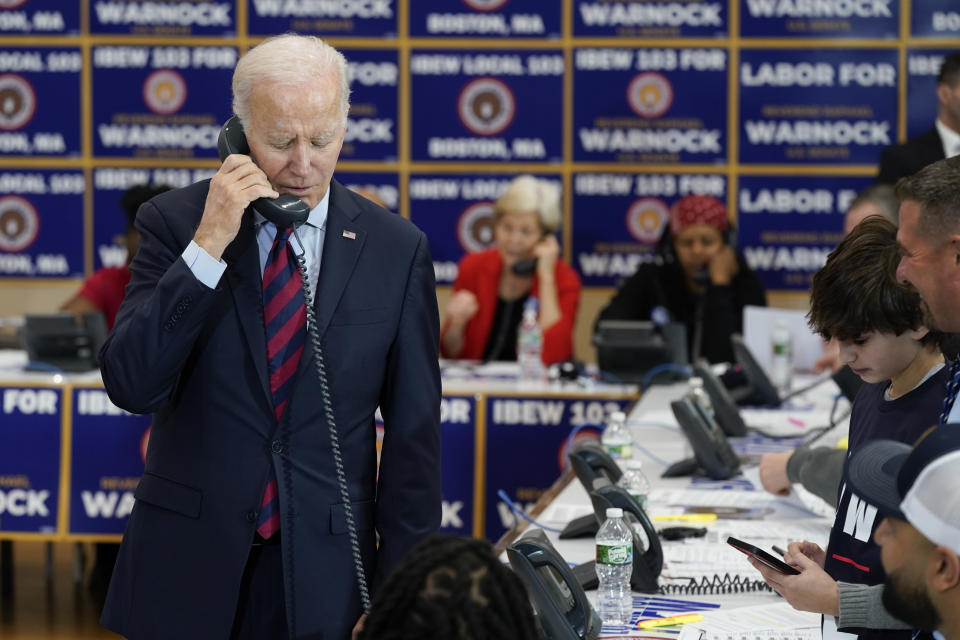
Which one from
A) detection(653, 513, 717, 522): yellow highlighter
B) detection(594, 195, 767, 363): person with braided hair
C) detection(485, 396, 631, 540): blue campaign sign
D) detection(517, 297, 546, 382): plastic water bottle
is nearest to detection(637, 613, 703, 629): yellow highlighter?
detection(653, 513, 717, 522): yellow highlighter

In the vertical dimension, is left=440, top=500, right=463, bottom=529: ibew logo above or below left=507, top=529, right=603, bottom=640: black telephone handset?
below

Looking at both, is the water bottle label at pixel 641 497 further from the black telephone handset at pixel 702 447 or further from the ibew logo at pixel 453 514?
the ibew logo at pixel 453 514

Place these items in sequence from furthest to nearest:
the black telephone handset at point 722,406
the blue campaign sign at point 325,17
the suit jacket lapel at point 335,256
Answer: the blue campaign sign at point 325,17
the black telephone handset at point 722,406
the suit jacket lapel at point 335,256

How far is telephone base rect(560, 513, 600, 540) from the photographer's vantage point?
8.46 feet

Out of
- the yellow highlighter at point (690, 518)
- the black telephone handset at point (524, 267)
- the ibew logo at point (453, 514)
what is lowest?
the ibew logo at point (453, 514)

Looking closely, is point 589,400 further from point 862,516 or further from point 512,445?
point 862,516

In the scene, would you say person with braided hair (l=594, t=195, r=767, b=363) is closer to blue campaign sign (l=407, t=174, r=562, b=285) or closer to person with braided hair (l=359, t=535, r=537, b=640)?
blue campaign sign (l=407, t=174, r=562, b=285)

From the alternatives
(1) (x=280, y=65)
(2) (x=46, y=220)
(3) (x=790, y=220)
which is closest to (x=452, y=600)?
(1) (x=280, y=65)

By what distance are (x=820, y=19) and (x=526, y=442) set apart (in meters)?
2.93

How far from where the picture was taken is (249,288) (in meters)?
1.78

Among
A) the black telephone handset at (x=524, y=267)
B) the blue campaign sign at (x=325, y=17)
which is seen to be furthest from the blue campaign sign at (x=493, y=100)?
the black telephone handset at (x=524, y=267)

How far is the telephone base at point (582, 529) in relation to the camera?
258 cm

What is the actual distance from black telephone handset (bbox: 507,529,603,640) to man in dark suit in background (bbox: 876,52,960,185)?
3.64 metres

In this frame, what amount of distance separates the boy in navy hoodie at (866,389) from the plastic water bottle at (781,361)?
→ 270cm
